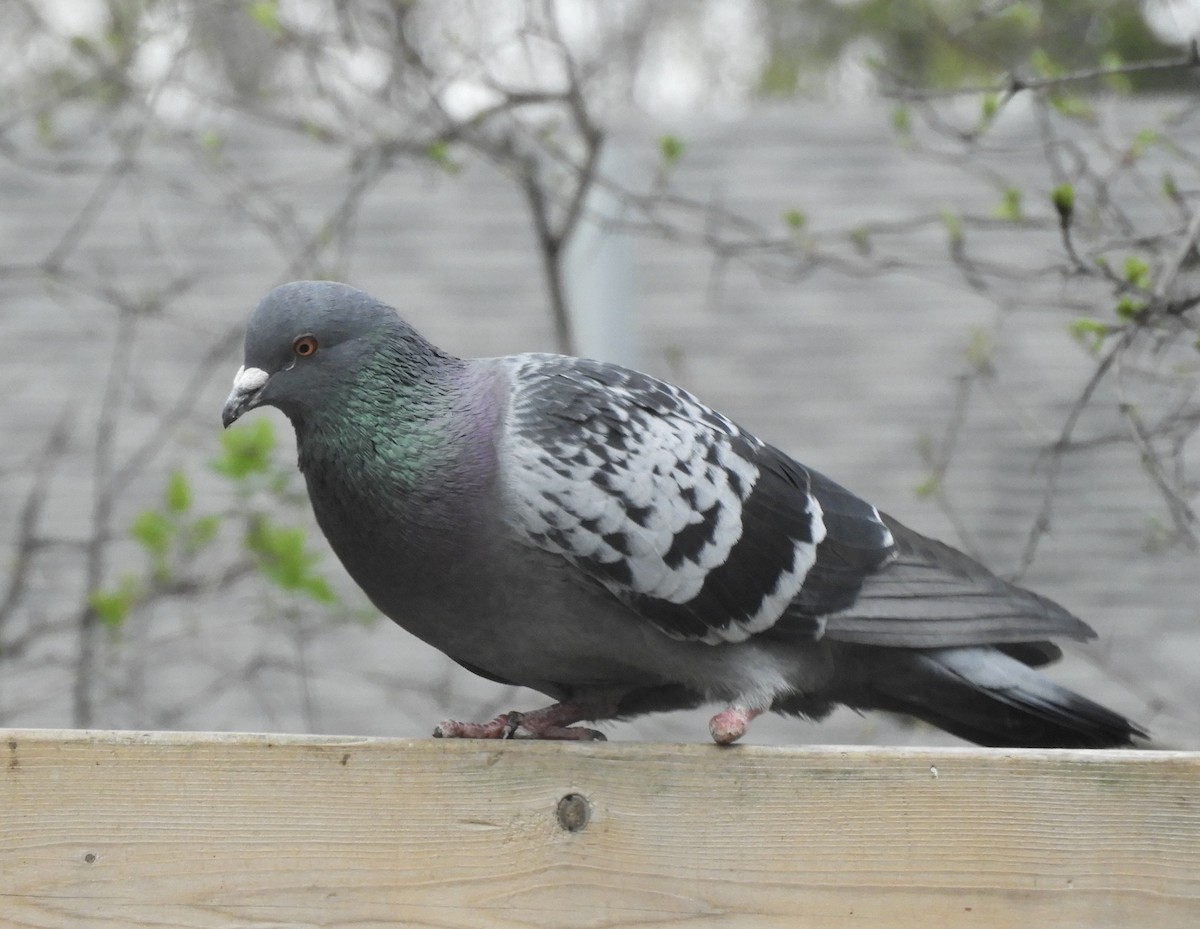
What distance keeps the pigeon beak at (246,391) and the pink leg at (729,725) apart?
2.90 feet

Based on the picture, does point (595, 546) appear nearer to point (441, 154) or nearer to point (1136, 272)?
point (1136, 272)

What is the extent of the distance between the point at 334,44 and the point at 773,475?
211 centimetres

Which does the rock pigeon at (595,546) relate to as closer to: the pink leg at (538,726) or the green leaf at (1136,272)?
the pink leg at (538,726)

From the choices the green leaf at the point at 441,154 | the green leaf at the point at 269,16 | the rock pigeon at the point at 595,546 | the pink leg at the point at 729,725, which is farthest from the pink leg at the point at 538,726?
the green leaf at the point at 269,16

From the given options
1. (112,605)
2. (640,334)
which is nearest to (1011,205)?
(112,605)

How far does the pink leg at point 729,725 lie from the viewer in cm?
202

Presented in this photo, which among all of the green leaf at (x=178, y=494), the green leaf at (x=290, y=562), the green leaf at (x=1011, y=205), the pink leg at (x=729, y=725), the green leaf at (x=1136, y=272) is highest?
the green leaf at (x=1011, y=205)

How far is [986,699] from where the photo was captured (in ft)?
8.52

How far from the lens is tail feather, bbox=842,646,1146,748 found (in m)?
2.49

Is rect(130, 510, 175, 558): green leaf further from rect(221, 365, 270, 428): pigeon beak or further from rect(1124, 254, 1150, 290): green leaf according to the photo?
rect(1124, 254, 1150, 290): green leaf

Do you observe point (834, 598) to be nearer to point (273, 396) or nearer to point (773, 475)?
point (773, 475)

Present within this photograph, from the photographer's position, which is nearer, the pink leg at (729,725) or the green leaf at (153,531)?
the pink leg at (729,725)

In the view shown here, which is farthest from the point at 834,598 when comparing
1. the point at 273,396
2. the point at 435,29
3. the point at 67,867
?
the point at 435,29

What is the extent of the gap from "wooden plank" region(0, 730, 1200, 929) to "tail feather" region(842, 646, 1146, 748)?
683 mm
